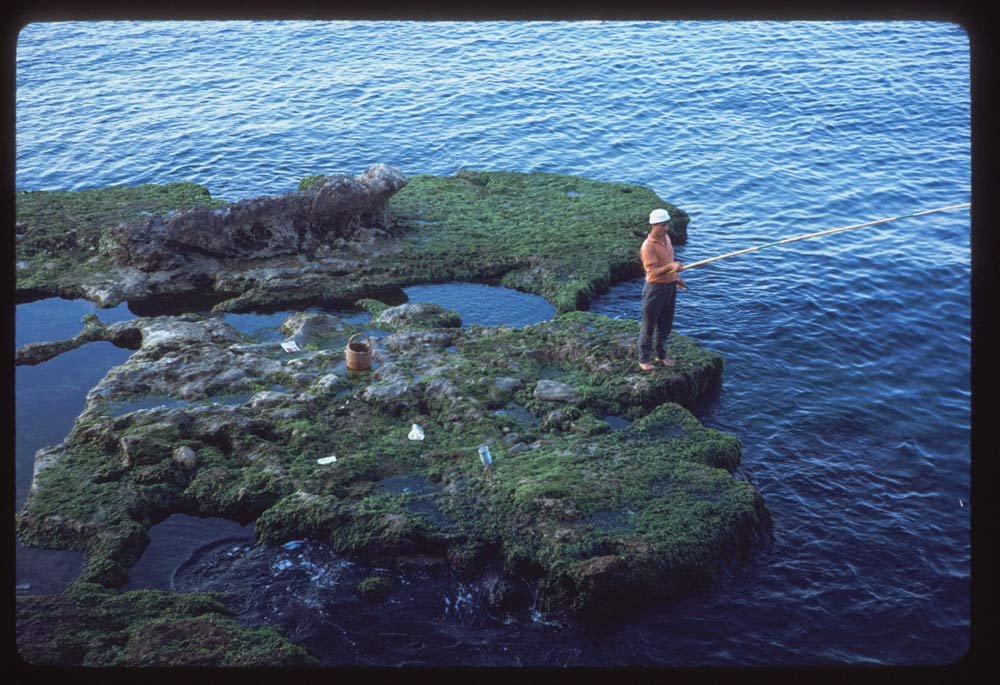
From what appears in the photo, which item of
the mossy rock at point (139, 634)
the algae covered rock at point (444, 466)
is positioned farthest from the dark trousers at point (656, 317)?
the mossy rock at point (139, 634)

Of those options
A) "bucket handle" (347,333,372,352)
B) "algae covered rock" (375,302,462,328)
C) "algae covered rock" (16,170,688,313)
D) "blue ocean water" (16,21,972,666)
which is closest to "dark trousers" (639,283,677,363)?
"blue ocean water" (16,21,972,666)

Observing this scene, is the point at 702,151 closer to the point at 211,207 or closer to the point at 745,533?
the point at 211,207

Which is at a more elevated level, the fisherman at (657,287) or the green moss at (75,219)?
the fisherman at (657,287)

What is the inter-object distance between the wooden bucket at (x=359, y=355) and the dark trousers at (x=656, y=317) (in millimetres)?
4262

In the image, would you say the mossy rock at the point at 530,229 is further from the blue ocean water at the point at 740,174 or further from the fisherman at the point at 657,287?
the fisherman at the point at 657,287

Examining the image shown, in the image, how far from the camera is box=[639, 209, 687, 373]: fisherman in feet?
40.4

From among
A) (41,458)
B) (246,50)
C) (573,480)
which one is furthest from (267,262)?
(246,50)

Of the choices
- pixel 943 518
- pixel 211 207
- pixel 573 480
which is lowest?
pixel 943 518

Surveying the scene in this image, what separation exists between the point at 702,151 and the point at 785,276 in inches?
330

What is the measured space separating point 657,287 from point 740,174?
1232cm

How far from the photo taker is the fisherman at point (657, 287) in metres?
12.3

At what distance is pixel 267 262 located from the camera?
16891 mm

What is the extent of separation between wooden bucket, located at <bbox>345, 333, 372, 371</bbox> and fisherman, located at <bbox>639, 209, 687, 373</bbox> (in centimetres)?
426

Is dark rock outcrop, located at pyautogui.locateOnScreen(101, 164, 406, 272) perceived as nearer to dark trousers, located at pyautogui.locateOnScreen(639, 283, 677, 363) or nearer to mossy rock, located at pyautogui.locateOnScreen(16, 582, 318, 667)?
dark trousers, located at pyautogui.locateOnScreen(639, 283, 677, 363)
